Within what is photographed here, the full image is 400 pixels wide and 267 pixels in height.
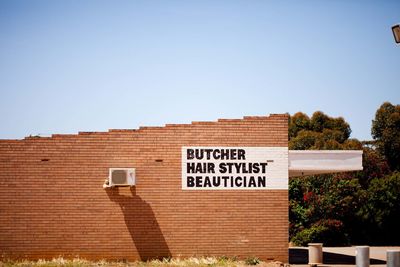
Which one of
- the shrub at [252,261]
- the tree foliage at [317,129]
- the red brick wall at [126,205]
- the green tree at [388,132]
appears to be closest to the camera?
the shrub at [252,261]

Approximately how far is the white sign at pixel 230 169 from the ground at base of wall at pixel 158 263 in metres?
2.29

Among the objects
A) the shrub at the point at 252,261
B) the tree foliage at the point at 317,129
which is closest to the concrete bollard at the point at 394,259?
the shrub at the point at 252,261

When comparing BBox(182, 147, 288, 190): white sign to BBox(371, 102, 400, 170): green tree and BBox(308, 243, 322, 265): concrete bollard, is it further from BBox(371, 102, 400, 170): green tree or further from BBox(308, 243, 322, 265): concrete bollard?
BBox(371, 102, 400, 170): green tree

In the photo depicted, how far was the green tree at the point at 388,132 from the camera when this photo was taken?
36.7m

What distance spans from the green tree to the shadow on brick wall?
1054 inches

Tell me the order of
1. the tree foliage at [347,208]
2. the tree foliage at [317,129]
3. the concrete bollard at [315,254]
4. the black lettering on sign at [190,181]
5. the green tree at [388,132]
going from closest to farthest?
the black lettering on sign at [190,181]
the concrete bollard at [315,254]
the tree foliage at [347,208]
the green tree at [388,132]
the tree foliage at [317,129]

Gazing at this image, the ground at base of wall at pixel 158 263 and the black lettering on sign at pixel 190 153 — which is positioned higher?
the black lettering on sign at pixel 190 153

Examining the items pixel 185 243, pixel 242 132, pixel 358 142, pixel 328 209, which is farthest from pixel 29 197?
pixel 358 142

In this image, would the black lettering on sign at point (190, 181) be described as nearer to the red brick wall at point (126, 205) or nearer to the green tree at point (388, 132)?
the red brick wall at point (126, 205)

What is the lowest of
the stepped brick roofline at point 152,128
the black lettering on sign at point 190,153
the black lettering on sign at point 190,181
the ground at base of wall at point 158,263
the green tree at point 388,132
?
the ground at base of wall at point 158,263

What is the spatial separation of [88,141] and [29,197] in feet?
8.39

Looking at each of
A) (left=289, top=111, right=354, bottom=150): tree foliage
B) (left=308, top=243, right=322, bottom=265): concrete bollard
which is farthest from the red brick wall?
(left=289, top=111, right=354, bottom=150): tree foliage

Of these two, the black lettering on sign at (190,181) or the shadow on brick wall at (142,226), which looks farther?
the black lettering on sign at (190,181)

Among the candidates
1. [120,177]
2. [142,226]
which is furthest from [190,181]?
[120,177]
